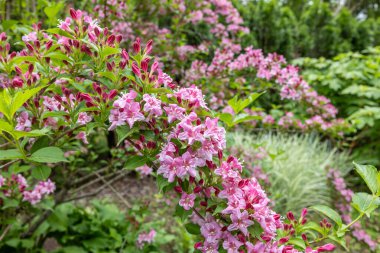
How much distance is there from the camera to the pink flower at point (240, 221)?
3.32 ft

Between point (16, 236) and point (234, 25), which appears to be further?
point (234, 25)

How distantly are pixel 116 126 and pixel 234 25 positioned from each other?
9.30 ft

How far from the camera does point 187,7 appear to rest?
3191mm

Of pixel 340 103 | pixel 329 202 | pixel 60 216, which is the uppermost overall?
pixel 340 103

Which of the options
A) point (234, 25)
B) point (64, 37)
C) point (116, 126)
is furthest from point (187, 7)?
point (116, 126)

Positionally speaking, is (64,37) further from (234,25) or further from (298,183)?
(298,183)

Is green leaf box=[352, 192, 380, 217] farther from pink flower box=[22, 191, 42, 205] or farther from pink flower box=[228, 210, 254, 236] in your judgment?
pink flower box=[22, 191, 42, 205]

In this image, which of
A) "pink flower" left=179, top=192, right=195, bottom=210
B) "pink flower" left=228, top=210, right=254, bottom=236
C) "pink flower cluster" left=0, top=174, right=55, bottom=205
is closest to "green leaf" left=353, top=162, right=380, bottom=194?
"pink flower" left=228, top=210, right=254, bottom=236

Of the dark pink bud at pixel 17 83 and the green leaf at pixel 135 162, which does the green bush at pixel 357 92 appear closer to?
the green leaf at pixel 135 162

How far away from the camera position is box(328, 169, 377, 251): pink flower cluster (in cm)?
352

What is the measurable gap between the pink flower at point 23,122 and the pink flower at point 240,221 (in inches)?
30.7

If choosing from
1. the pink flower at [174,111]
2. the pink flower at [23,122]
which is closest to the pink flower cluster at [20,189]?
the pink flower at [23,122]

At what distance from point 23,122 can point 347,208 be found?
3.42 m

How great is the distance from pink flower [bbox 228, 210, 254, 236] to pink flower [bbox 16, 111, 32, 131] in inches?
30.7
